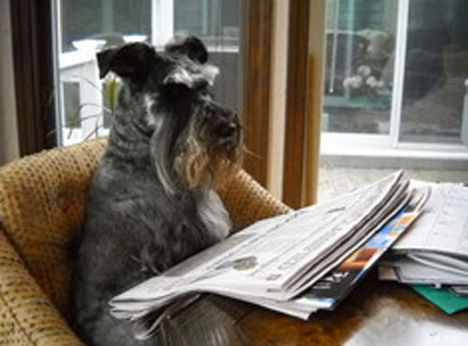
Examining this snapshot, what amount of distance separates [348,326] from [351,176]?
196 centimetres

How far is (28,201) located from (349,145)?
65.3 inches

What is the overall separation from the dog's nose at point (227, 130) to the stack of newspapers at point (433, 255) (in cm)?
55

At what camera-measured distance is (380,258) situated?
2.88 feet

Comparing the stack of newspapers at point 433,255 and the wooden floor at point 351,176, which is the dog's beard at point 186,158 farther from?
the wooden floor at point 351,176

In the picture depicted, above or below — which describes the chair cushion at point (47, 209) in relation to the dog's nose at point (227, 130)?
below

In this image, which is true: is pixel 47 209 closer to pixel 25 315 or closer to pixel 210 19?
pixel 25 315

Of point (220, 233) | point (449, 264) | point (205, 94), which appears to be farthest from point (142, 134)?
point (449, 264)

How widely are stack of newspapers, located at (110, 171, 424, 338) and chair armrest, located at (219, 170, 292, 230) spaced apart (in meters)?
0.48

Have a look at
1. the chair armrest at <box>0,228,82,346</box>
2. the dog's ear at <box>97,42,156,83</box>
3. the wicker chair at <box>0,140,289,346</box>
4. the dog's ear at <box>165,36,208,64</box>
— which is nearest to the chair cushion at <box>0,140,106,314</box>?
the wicker chair at <box>0,140,289,346</box>

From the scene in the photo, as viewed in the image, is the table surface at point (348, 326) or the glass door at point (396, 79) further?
the glass door at point (396, 79)

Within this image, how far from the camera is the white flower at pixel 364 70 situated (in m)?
2.50

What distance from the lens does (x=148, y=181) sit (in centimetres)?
136

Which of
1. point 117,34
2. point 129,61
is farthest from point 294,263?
point 117,34

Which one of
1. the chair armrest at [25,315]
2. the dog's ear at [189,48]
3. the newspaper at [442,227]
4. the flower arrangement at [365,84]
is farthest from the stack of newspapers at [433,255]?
the flower arrangement at [365,84]
